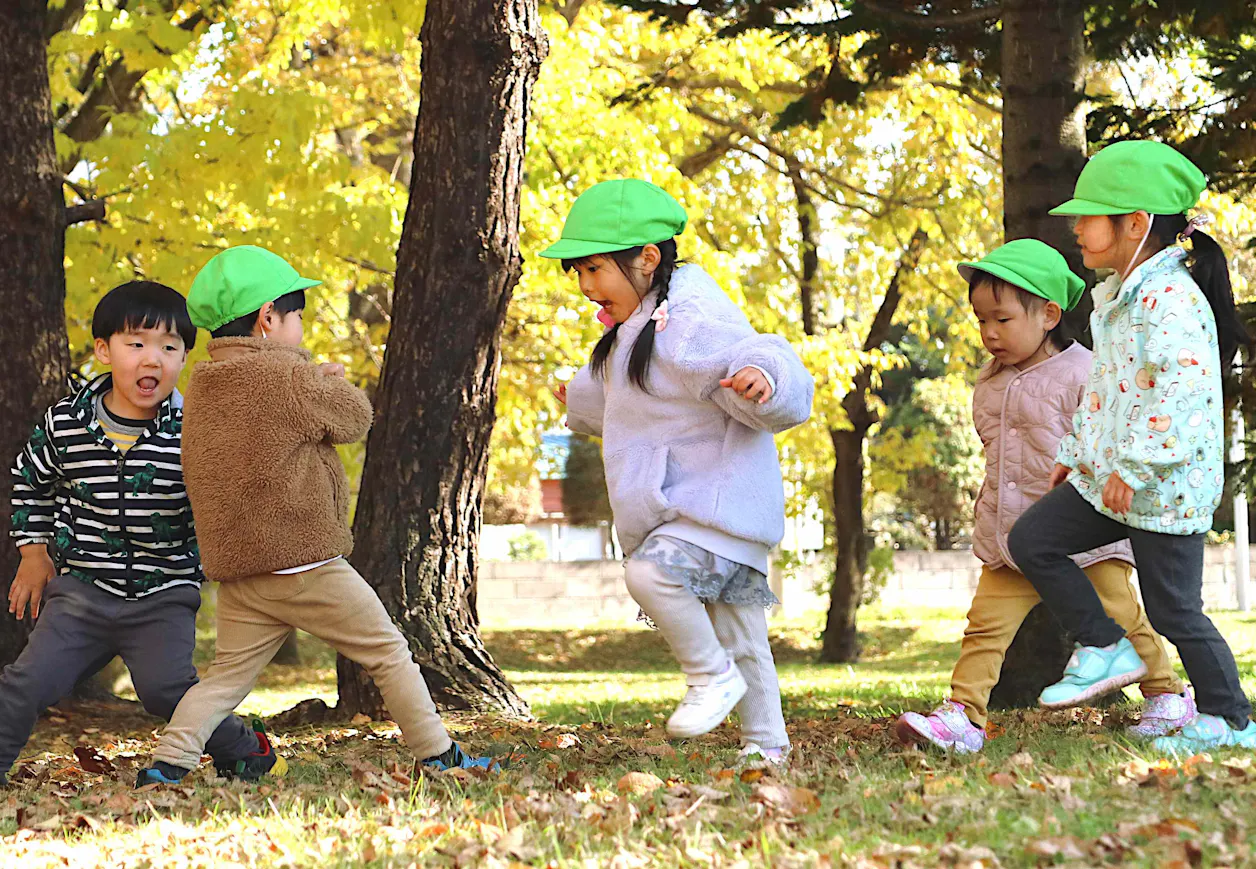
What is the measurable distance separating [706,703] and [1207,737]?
149 centimetres

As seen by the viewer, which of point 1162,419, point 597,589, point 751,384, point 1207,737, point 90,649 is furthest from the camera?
point 597,589

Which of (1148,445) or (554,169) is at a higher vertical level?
(554,169)

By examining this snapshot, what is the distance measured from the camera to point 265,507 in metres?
4.12

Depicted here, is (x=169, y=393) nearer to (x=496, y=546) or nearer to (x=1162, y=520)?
(x=1162, y=520)

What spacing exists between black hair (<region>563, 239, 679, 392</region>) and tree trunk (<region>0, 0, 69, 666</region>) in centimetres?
375

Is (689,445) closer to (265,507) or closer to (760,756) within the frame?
(760,756)

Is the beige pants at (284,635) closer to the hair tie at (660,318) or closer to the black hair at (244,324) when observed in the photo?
the black hair at (244,324)

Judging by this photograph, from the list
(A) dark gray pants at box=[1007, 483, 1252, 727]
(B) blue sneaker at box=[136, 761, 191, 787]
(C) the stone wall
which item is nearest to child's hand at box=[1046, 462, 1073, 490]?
(A) dark gray pants at box=[1007, 483, 1252, 727]

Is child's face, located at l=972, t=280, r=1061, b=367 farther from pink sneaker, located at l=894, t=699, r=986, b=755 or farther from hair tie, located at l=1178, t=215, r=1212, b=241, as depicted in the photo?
pink sneaker, located at l=894, t=699, r=986, b=755

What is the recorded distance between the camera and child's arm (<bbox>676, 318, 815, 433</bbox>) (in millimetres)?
3908

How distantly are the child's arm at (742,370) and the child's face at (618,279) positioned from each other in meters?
0.26

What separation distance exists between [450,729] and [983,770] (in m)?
2.71

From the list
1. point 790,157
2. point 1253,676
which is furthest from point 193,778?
point 790,157

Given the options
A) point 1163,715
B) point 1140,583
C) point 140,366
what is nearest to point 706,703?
point 1140,583
